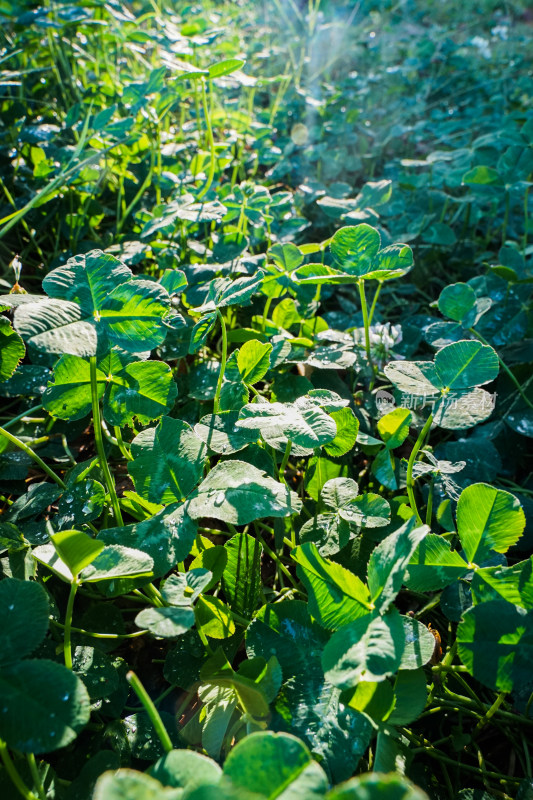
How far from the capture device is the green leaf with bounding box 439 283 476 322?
51.2 inches

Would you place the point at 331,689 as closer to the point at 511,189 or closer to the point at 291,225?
the point at 291,225

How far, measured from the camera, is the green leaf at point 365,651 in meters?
0.69

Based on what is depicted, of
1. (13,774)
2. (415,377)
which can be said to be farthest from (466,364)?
(13,774)

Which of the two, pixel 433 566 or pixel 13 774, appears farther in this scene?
pixel 433 566

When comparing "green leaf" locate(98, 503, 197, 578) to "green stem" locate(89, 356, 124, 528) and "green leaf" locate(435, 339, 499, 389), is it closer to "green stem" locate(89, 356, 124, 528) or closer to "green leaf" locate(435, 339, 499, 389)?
"green stem" locate(89, 356, 124, 528)

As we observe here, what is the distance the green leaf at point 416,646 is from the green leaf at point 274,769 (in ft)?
0.92

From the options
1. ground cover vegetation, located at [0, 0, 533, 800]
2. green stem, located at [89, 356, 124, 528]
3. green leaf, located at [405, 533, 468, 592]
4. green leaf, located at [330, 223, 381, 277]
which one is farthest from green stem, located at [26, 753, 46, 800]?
green leaf, located at [330, 223, 381, 277]

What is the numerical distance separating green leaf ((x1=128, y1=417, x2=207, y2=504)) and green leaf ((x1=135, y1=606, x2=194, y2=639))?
0.77 feet

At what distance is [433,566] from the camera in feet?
2.88

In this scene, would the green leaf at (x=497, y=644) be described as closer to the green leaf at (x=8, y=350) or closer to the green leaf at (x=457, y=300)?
the green leaf at (x=457, y=300)

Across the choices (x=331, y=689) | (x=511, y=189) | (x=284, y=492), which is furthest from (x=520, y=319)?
(x=331, y=689)

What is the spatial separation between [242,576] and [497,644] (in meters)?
0.44

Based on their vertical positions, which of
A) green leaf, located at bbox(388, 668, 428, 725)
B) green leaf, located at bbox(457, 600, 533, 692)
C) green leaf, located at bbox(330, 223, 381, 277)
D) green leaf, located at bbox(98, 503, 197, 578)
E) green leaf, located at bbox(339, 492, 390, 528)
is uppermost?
green leaf, located at bbox(330, 223, 381, 277)

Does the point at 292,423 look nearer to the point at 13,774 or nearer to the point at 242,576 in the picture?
the point at 242,576
